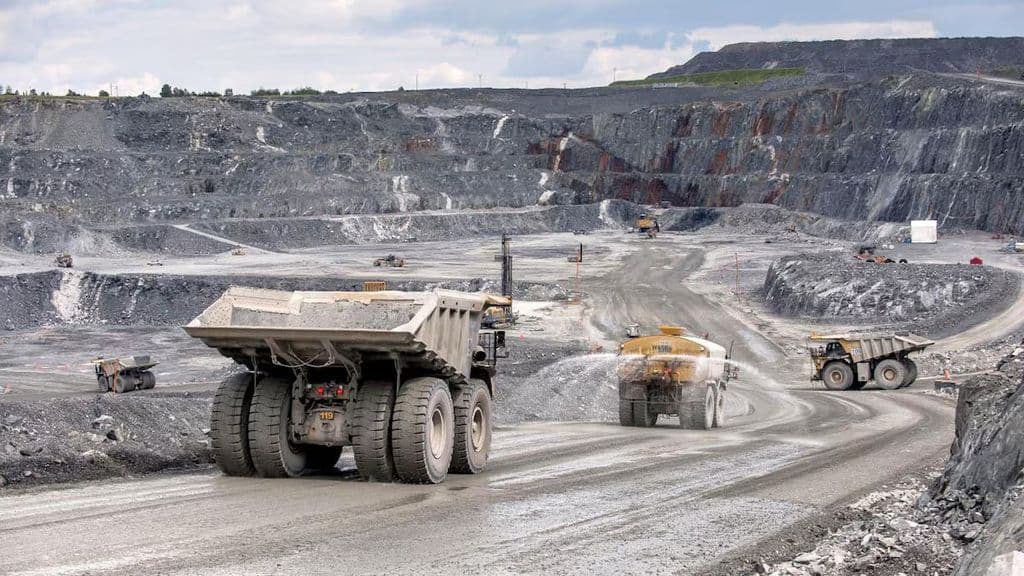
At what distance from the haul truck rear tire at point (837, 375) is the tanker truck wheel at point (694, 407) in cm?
1235

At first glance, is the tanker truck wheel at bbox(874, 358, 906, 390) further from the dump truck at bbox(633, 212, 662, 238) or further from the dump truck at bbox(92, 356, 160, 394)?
the dump truck at bbox(633, 212, 662, 238)

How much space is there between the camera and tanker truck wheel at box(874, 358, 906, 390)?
33.6 metres

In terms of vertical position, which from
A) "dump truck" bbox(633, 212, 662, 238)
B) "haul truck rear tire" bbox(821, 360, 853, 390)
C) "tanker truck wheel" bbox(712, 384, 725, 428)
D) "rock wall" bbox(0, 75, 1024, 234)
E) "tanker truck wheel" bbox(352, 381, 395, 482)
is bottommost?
"haul truck rear tire" bbox(821, 360, 853, 390)

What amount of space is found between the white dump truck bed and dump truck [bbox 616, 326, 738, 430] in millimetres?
8135

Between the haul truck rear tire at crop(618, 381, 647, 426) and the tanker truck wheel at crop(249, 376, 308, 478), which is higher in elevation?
the tanker truck wheel at crop(249, 376, 308, 478)

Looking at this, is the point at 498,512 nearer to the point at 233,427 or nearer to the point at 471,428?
the point at 471,428

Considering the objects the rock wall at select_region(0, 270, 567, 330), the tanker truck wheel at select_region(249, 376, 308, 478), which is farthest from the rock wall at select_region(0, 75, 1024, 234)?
the tanker truck wheel at select_region(249, 376, 308, 478)

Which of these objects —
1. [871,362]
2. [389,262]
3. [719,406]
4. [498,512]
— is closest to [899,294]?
[871,362]

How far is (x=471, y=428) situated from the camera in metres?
14.5

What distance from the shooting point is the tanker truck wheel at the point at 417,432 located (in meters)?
13.1

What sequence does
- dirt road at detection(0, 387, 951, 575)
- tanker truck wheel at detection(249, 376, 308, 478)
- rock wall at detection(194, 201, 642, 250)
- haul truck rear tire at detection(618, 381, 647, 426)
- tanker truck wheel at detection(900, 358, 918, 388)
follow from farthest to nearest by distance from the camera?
rock wall at detection(194, 201, 642, 250), tanker truck wheel at detection(900, 358, 918, 388), haul truck rear tire at detection(618, 381, 647, 426), tanker truck wheel at detection(249, 376, 308, 478), dirt road at detection(0, 387, 951, 575)

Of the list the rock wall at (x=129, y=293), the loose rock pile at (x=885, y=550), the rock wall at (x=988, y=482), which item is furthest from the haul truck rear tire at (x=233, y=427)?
the rock wall at (x=129, y=293)

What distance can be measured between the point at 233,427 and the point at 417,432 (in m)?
2.12

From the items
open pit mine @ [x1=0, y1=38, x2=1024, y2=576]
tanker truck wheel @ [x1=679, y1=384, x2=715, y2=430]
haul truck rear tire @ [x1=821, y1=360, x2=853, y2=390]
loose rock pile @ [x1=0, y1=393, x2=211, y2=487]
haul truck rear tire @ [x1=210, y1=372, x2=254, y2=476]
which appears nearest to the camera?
open pit mine @ [x1=0, y1=38, x2=1024, y2=576]
